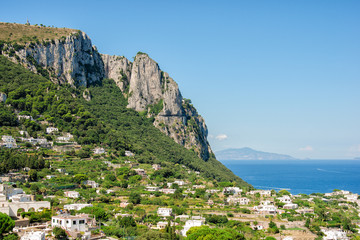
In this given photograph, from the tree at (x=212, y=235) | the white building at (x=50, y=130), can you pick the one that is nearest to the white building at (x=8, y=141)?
the white building at (x=50, y=130)

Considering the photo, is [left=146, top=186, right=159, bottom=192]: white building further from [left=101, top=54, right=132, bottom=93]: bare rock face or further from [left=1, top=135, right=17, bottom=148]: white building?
[left=101, top=54, right=132, bottom=93]: bare rock face

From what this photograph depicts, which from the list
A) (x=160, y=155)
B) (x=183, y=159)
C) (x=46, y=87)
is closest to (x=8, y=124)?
(x=46, y=87)

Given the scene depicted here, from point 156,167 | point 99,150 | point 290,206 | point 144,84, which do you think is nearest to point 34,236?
point 290,206

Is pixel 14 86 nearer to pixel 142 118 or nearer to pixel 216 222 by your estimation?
pixel 142 118

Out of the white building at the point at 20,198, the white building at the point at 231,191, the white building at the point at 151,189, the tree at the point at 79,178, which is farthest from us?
the white building at the point at 231,191

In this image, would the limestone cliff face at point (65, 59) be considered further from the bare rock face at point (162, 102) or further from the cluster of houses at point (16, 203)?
the cluster of houses at point (16, 203)

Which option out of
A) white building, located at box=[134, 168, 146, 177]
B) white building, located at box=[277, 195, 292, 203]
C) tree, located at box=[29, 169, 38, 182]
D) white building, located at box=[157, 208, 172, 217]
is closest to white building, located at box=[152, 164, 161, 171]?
white building, located at box=[134, 168, 146, 177]
